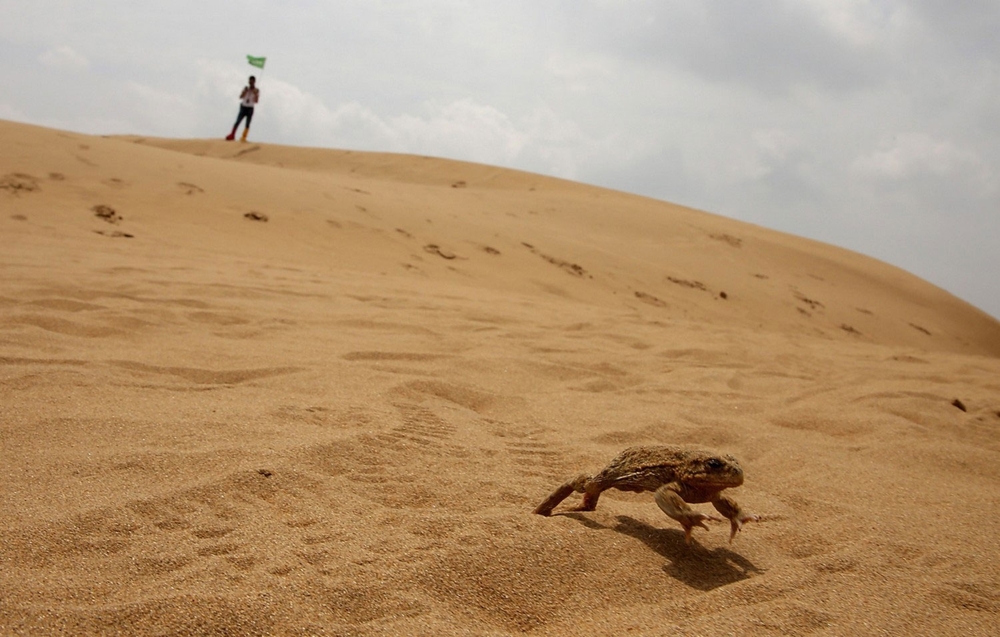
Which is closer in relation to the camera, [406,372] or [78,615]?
[78,615]

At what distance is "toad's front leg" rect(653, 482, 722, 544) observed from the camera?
5.47 feet

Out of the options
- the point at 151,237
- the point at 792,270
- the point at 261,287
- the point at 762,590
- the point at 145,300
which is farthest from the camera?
the point at 792,270

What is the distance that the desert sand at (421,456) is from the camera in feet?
4.65

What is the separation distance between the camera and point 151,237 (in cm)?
628

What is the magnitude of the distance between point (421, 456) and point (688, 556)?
87 centimetres

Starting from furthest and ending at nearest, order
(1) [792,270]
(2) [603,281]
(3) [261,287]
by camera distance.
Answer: (1) [792,270], (2) [603,281], (3) [261,287]

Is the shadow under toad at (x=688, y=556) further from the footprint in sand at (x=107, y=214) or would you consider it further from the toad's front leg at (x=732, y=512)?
the footprint in sand at (x=107, y=214)

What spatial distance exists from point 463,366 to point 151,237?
413 cm

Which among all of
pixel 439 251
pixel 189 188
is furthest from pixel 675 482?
pixel 189 188

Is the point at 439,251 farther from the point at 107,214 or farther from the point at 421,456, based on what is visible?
the point at 421,456

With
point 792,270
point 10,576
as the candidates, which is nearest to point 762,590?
point 10,576

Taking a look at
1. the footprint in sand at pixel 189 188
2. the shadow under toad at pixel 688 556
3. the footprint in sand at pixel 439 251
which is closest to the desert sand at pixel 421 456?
the shadow under toad at pixel 688 556

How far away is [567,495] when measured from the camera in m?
1.90

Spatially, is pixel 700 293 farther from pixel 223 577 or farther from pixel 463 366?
pixel 223 577
